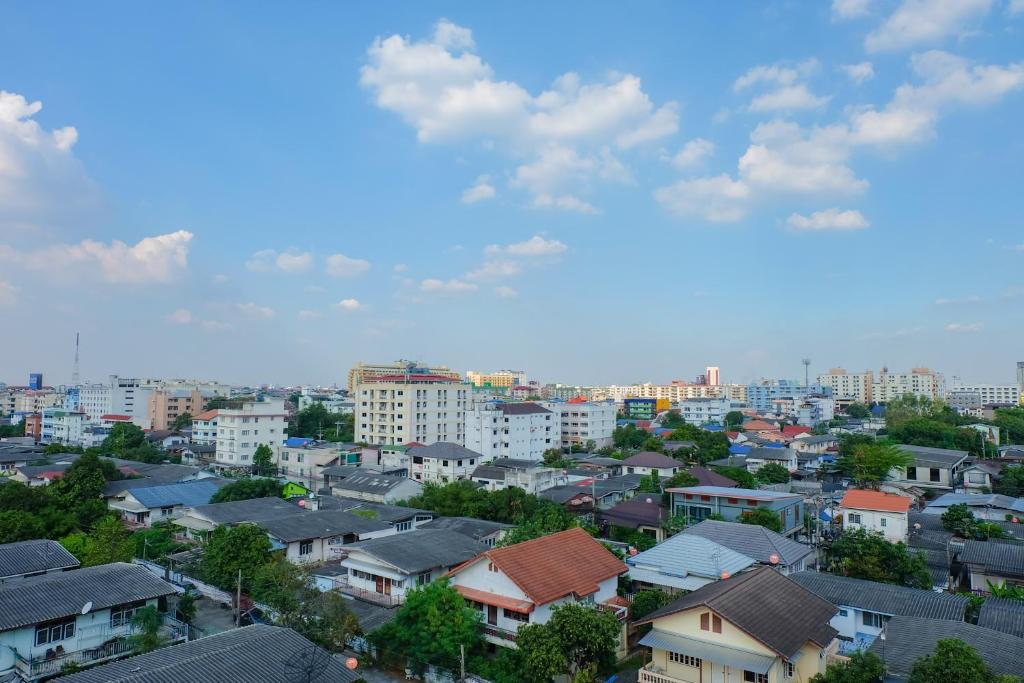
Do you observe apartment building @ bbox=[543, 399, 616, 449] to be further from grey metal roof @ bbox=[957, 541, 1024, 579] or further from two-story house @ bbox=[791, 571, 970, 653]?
two-story house @ bbox=[791, 571, 970, 653]

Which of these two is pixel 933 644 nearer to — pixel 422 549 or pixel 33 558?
pixel 422 549

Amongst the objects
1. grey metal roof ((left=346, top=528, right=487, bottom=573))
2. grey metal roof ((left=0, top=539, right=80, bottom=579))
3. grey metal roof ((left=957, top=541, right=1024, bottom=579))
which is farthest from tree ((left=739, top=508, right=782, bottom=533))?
grey metal roof ((left=0, top=539, right=80, bottom=579))

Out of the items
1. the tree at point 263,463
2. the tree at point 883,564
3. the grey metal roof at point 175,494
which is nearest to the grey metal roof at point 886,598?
the tree at point 883,564

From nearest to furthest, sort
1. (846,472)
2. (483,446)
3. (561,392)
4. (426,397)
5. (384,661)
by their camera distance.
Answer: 1. (384,661)
2. (846,472)
3. (483,446)
4. (426,397)
5. (561,392)

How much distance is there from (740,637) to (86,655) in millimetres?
15352

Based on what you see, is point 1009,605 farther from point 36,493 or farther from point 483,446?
point 483,446

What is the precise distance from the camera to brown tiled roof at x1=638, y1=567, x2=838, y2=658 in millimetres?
11992

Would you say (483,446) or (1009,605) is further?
(483,446)

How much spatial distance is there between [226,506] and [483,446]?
26136 mm

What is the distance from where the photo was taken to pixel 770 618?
1255cm

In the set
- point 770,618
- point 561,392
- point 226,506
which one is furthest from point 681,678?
point 561,392

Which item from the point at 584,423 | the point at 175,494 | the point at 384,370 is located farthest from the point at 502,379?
the point at 175,494

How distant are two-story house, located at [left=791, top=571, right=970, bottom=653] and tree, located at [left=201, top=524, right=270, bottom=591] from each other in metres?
16.1

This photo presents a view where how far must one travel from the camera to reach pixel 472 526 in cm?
2503
